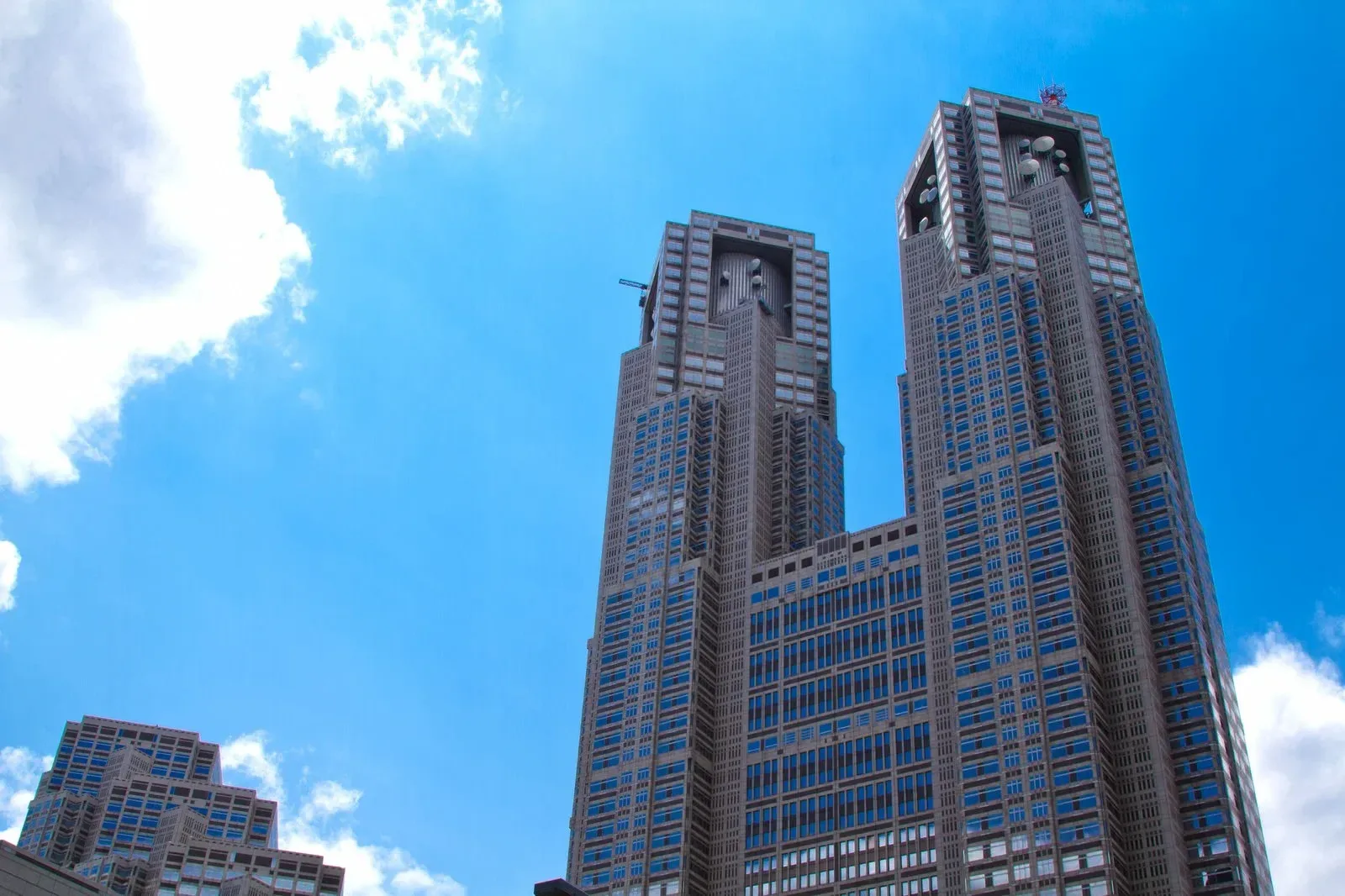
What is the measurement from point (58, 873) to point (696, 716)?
10600 centimetres

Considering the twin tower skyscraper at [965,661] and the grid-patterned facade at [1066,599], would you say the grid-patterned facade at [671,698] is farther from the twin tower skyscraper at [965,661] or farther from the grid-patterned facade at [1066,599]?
the grid-patterned facade at [1066,599]

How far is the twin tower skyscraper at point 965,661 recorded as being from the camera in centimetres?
14400

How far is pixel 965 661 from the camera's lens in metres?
157

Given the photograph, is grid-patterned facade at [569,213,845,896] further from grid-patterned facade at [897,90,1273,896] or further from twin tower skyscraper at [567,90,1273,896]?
grid-patterned facade at [897,90,1273,896]

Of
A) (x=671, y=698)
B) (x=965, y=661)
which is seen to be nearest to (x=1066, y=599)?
(x=965, y=661)

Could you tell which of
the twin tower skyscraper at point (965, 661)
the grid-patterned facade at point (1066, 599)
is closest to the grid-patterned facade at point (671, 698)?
the twin tower skyscraper at point (965, 661)

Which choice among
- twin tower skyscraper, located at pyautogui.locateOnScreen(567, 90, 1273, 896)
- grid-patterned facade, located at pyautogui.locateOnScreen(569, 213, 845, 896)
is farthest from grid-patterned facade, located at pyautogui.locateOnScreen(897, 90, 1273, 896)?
grid-patterned facade, located at pyautogui.locateOnScreen(569, 213, 845, 896)

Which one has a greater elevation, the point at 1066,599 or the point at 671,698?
the point at 1066,599

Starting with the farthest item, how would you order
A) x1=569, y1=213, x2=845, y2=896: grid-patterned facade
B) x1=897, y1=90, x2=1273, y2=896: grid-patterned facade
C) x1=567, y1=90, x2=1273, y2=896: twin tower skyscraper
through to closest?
x1=569, y1=213, x2=845, y2=896: grid-patterned facade
x1=567, y1=90, x2=1273, y2=896: twin tower skyscraper
x1=897, y1=90, x2=1273, y2=896: grid-patterned facade

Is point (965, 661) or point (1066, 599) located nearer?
point (1066, 599)

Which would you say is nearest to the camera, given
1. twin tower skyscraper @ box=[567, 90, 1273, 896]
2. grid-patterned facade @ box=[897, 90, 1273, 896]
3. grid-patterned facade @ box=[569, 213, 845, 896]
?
grid-patterned facade @ box=[897, 90, 1273, 896]

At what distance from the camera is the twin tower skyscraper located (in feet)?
472

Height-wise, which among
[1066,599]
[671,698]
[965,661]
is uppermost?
[1066,599]

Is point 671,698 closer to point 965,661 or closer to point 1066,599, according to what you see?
point 965,661
